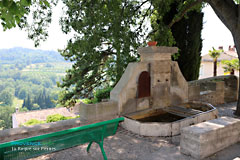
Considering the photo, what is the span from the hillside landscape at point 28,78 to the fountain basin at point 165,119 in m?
80.8

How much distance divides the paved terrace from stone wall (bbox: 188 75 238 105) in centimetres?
347

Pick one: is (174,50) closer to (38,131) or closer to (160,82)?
(160,82)

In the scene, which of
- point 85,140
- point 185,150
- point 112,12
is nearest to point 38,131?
point 85,140

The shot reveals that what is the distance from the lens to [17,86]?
388ft

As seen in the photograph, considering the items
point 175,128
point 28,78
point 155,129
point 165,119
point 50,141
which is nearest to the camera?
point 50,141

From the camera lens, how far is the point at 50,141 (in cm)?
320

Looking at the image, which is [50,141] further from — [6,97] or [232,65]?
[6,97]

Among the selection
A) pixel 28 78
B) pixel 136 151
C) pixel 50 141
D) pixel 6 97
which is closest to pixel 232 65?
pixel 136 151

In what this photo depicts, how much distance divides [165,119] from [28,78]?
122m

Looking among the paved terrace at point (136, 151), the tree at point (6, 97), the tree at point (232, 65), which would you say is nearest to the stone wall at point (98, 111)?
the paved terrace at point (136, 151)

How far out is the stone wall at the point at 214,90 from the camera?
839 centimetres

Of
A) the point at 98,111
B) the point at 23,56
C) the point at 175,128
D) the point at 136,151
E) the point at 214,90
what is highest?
the point at 23,56

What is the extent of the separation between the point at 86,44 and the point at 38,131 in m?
4.78

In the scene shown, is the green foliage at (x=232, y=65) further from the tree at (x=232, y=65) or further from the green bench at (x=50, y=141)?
the green bench at (x=50, y=141)
